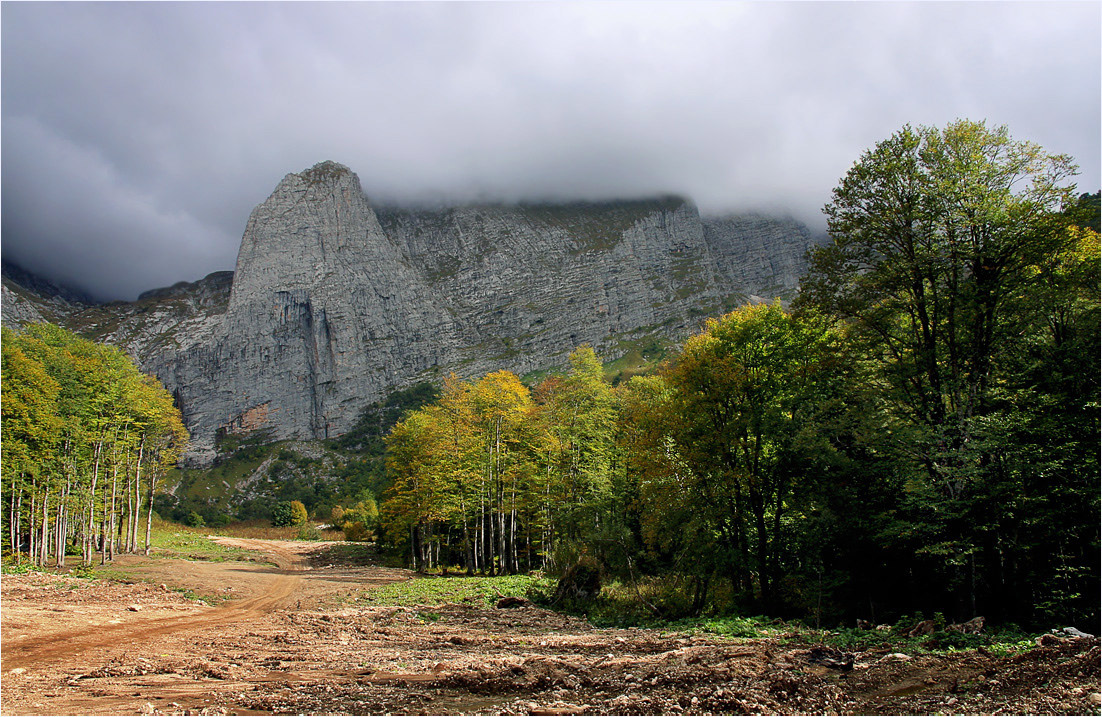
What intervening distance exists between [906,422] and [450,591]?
686 inches

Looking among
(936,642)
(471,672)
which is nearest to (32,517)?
(471,672)

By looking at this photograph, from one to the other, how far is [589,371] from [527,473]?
672 cm

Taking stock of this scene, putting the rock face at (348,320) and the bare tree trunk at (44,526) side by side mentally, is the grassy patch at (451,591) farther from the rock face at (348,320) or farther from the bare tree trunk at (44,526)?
the rock face at (348,320)

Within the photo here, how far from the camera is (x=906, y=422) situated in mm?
15758

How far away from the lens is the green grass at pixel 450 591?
19.8m

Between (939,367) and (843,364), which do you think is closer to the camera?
(939,367)

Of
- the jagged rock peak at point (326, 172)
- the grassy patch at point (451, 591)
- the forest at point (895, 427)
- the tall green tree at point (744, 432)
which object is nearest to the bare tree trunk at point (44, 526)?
the forest at point (895, 427)

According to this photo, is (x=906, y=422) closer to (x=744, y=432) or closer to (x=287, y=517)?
(x=744, y=432)

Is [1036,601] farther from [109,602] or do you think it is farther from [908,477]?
[109,602]

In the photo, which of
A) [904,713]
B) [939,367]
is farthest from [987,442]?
[904,713]

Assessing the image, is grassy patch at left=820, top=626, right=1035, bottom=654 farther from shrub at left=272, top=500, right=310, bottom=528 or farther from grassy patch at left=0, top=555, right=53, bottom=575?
shrub at left=272, top=500, right=310, bottom=528

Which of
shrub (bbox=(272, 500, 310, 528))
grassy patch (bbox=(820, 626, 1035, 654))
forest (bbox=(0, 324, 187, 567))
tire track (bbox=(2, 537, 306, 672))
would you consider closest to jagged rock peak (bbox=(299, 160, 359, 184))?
shrub (bbox=(272, 500, 310, 528))

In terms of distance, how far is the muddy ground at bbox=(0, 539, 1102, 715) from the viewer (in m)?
6.10

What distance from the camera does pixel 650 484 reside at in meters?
19.2
